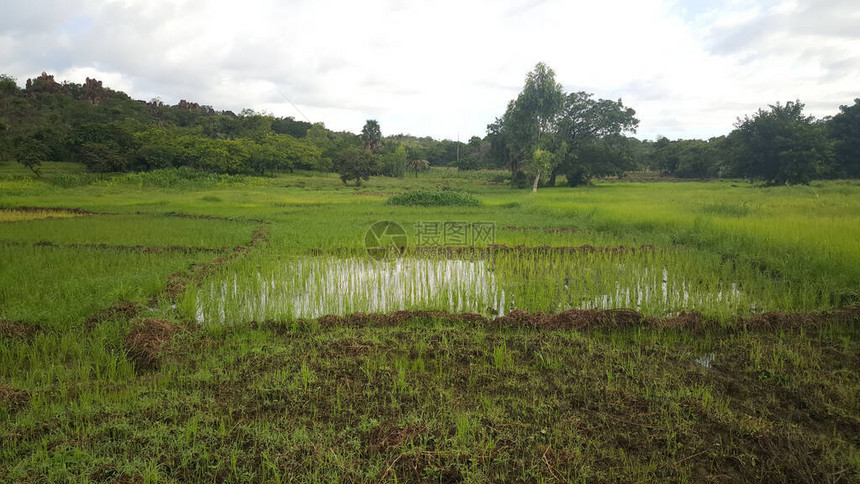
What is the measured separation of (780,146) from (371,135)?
40259 millimetres

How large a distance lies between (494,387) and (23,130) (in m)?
49.2

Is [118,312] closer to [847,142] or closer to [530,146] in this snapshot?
[530,146]

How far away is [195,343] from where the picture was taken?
15.4 ft

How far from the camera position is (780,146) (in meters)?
26.5

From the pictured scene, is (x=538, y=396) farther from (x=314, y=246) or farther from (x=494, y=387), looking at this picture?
(x=314, y=246)

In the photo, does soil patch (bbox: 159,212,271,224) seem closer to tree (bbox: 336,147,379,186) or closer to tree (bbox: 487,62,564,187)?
tree (bbox: 336,147,379,186)

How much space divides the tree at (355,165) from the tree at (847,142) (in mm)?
32722

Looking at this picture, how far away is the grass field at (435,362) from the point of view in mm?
2715

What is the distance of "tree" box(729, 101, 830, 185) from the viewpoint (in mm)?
25219

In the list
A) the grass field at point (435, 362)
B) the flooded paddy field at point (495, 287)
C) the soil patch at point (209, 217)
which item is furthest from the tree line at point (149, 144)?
the flooded paddy field at point (495, 287)

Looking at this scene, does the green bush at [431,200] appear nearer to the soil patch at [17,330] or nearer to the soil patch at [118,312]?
the soil patch at [118,312]
